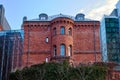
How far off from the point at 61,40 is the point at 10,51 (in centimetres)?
806

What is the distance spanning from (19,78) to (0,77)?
15.1ft

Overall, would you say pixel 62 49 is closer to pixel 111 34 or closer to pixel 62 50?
pixel 62 50

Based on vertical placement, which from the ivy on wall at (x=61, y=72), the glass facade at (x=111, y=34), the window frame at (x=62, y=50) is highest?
the glass facade at (x=111, y=34)

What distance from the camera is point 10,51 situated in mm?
40281

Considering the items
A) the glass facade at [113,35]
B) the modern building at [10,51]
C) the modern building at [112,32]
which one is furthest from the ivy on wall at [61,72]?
the modern building at [112,32]

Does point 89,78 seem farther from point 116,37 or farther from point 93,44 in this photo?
point 116,37

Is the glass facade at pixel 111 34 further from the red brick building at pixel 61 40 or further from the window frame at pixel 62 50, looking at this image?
the window frame at pixel 62 50

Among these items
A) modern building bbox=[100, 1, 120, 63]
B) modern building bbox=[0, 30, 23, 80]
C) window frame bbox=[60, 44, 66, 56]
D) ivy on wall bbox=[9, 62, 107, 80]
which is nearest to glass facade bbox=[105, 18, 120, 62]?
modern building bbox=[100, 1, 120, 63]

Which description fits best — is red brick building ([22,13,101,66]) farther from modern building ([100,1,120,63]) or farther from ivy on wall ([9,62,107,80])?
modern building ([100,1,120,63])

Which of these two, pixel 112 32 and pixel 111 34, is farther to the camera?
pixel 112 32

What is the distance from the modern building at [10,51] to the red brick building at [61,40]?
1652mm

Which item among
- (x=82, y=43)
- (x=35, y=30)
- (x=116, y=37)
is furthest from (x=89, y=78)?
(x=116, y=37)

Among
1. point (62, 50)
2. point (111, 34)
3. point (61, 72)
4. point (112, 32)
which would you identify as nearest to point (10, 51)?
point (62, 50)

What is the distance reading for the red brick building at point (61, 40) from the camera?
41.0 metres
